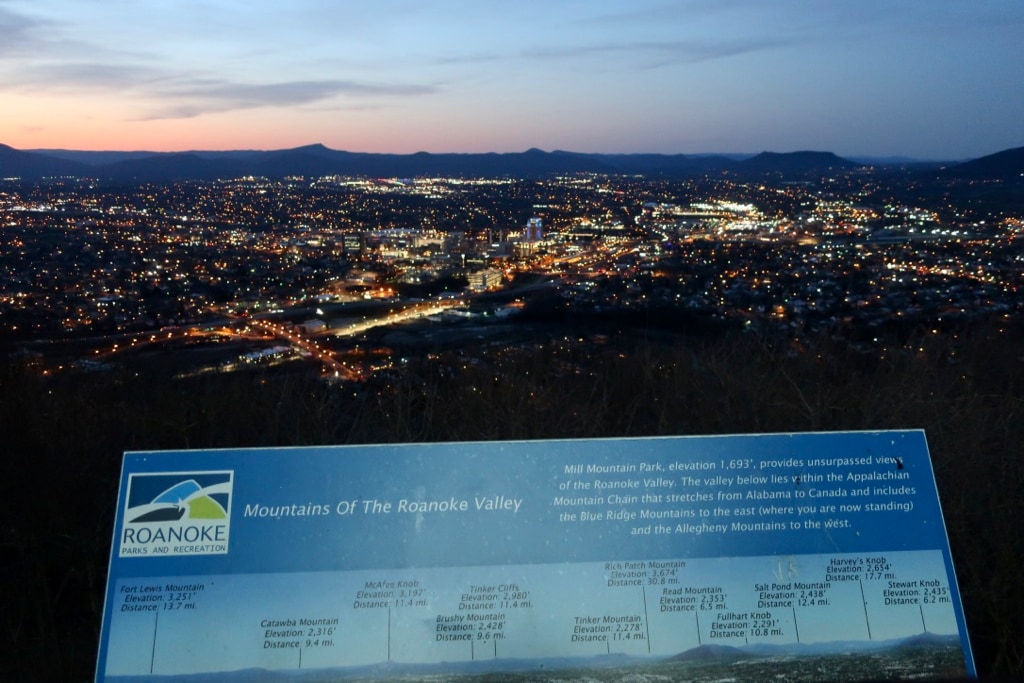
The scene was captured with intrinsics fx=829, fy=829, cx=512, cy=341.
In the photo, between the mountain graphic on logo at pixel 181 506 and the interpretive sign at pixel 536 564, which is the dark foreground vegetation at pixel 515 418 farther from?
the mountain graphic on logo at pixel 181 506

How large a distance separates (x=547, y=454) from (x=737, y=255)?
50.7 feet

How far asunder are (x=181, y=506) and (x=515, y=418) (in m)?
3.28

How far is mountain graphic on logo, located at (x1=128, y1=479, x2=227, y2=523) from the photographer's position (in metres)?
3.31

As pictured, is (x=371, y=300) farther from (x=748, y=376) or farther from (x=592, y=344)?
(x=748, y=376)

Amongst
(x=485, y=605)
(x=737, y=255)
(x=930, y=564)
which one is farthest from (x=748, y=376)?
(x=737, y=255)

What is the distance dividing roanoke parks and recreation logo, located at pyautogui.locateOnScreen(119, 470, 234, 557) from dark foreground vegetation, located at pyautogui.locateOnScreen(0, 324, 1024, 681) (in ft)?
3.84

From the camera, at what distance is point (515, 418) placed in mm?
6297

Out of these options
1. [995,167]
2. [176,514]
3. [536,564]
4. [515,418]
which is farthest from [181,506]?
[995,167]

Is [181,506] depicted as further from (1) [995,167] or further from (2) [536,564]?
(1) [995,167]

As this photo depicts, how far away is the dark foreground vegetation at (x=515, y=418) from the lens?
188 inches

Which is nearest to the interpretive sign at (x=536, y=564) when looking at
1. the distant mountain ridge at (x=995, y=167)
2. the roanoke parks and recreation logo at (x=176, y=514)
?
the roanoke parks and recreation logo at (x=176, y=514)

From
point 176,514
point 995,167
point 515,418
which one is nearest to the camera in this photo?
point 176,514

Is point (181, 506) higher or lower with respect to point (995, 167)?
lower

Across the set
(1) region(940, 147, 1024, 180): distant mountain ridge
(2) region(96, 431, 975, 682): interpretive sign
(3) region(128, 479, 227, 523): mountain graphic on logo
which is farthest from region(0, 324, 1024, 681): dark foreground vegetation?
(1) region(940, 147, 1024, 180): distant mountain ridge
